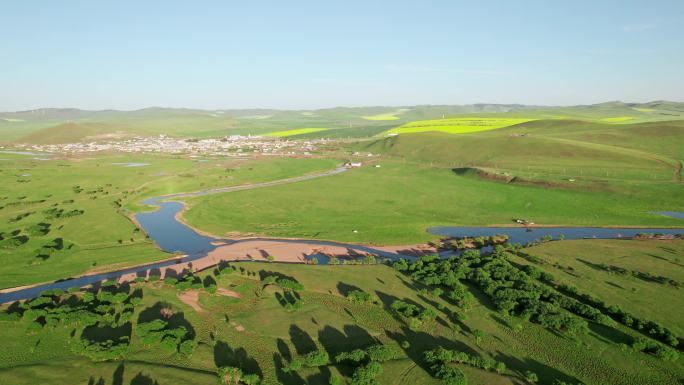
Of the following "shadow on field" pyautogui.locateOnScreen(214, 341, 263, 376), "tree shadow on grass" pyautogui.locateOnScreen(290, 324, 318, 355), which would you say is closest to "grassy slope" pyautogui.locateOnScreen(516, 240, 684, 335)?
"tree shadow on grass" pyautogui.locateOnScreen(290, 324, 318, 355)

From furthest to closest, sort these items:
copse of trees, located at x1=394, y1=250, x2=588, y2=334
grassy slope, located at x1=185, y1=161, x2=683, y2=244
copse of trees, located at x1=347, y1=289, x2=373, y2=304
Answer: grassy slope, located at x1=185, y1=161, x2=683, y2=244 → copse of trees, located at x1=347, y1=289, x2=373, y2=304 → copse of trees, located at x1=394, y1=250, x2=588, y2=334

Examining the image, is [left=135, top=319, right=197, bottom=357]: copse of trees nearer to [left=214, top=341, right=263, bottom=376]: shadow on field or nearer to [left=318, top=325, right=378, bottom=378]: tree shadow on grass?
[left=214, top=341, right=263, bottom=376]: shadow on field

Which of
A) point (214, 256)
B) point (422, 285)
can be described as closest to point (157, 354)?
point (214, 256)

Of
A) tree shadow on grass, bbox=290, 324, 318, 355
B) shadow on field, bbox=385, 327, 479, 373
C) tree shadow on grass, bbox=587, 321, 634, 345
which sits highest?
tree shadow on grass, bbox=290, 324, 318, 355

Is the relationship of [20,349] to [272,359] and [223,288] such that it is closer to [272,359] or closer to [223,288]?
[223,288]

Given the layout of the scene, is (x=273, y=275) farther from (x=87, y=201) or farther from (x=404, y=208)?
(x=87, y=201)

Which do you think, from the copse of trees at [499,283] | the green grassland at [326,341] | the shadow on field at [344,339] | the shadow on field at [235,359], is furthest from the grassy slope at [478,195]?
the shadow on field at [235,359]

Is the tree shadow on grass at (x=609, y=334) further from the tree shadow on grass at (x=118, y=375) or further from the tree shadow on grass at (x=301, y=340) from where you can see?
the tree shadow on grass at (x=118, y=375)
